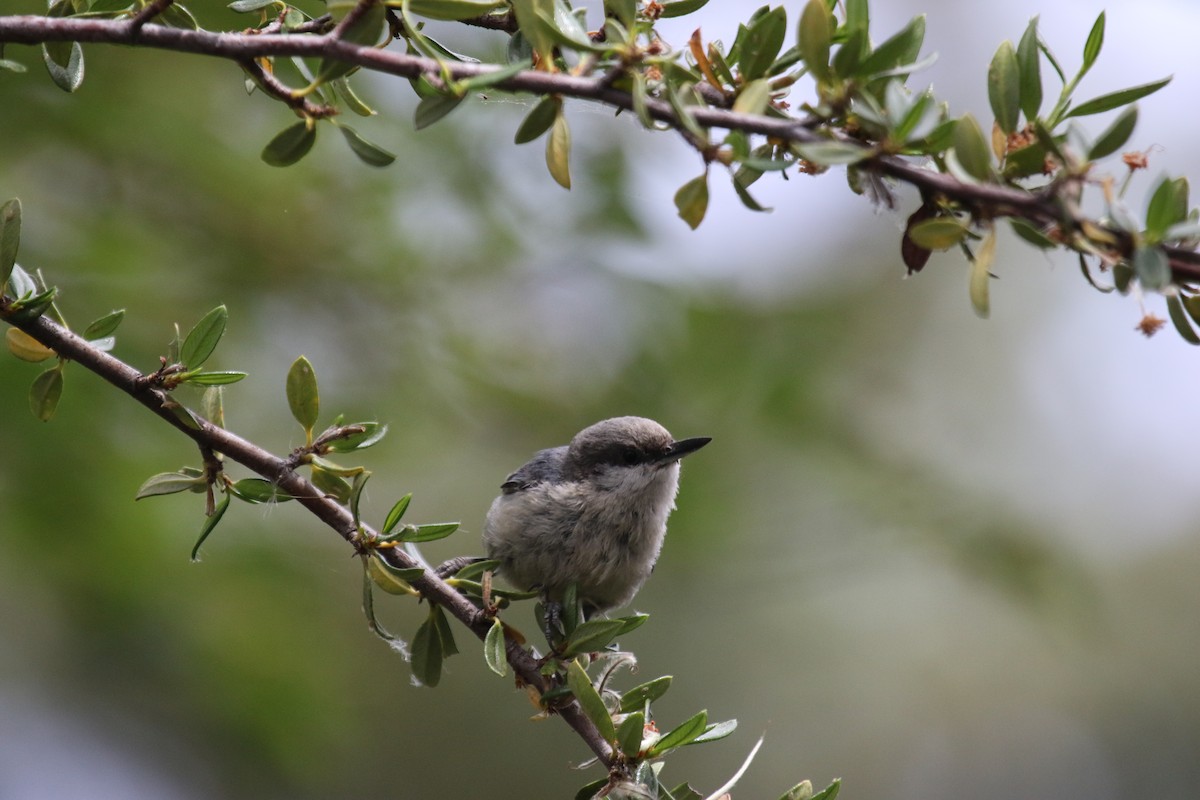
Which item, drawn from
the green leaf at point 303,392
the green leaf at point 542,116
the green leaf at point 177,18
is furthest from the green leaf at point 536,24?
the green leaf at point 303,392

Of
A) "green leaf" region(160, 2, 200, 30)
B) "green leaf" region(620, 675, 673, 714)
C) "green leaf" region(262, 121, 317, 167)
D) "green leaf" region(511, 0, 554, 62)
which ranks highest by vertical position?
"green leaf" region(160, 2, 200, 30)

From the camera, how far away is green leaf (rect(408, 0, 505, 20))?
1.56 m

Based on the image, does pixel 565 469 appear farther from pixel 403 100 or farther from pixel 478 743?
pixel 478 743

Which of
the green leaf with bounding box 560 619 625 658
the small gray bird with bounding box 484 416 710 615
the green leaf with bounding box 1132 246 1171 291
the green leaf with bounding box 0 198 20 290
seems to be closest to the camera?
the green leaf with bounding box 1132 246 1171 291

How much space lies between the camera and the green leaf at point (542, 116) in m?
1.53

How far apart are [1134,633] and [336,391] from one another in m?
9.13

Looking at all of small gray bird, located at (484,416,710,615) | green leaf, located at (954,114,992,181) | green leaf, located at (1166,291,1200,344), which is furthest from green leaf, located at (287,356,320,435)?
small gray bird, located at (484,416,710,615)

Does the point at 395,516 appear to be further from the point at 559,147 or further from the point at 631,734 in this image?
the point at 559,147

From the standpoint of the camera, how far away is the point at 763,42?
161 cm

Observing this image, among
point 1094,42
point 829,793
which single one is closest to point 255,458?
point 829,793

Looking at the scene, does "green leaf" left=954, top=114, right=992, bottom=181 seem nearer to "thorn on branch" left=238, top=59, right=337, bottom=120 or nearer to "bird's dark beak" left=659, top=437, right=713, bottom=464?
"thorn on branch" left=238, top=59, right=337, bottom=120

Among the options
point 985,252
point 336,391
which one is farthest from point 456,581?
point 336,391

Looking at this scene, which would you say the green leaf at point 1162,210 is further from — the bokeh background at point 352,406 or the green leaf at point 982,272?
the bokeh background at point 352,406

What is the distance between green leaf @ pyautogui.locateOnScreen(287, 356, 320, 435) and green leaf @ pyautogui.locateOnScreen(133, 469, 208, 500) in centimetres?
22
